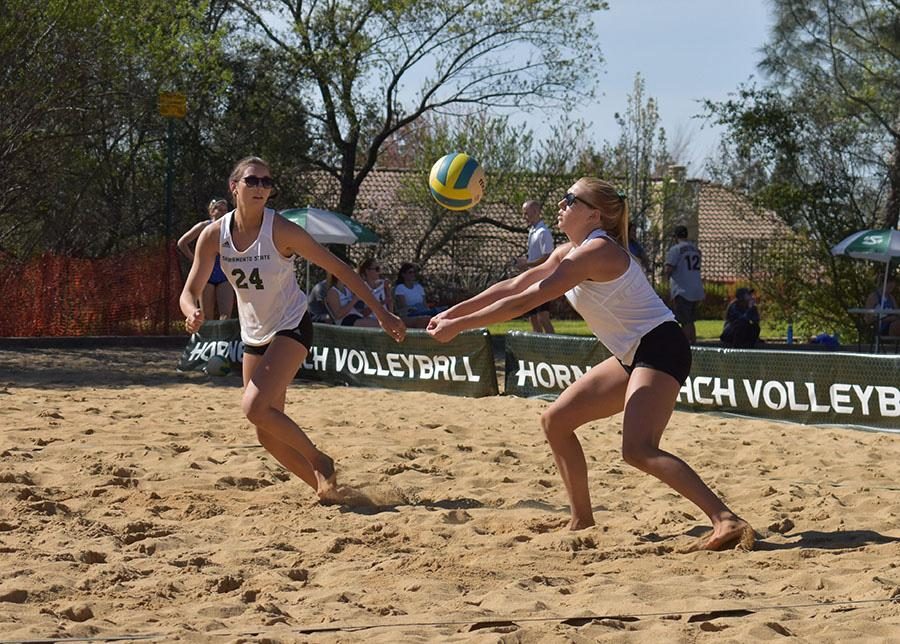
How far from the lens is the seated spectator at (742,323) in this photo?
678 inches

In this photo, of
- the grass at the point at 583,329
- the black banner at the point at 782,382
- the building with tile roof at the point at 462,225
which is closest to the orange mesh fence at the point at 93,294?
the building with tile roof at the point at 462,225

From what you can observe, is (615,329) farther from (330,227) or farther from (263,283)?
(330,227)

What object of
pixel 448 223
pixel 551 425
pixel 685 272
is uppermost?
pixel 448 223

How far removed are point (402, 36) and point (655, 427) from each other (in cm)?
1995

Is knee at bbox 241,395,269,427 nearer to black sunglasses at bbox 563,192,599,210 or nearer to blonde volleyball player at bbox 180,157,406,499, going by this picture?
blonde volleyball player at bbox 180,157,406,499

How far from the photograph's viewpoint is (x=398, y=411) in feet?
36.5

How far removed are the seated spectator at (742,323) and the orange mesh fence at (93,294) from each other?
835cm

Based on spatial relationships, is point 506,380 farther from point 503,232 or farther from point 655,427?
point 503,232

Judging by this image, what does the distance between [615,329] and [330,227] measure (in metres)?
12.1

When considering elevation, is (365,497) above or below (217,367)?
below

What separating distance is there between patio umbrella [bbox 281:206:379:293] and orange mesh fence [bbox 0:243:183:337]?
267 cm

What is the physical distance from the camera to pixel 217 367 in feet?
45.7

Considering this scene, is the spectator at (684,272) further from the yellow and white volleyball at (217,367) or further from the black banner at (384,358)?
the yellow and white volleyball at (217,367)

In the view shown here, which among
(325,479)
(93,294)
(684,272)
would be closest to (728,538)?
(325,479)
